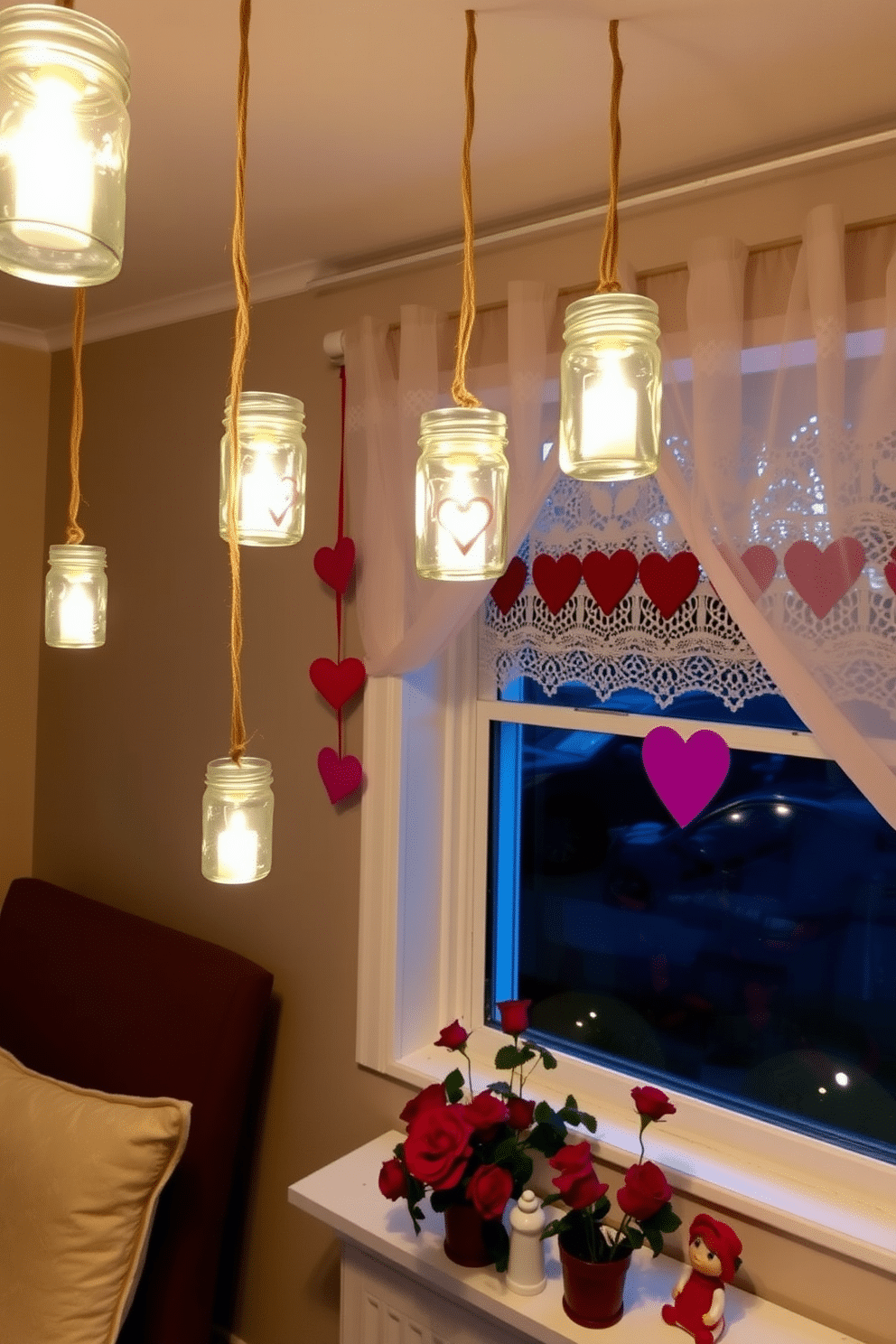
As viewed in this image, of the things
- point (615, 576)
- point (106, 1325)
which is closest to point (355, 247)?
point (615, 576)

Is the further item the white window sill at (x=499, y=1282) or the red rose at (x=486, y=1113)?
the red rose at (x=486, y=1113)

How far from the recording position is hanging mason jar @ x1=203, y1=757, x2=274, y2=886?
41.4 inches

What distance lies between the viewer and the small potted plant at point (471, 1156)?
1619 mm

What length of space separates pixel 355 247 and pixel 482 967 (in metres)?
1.55

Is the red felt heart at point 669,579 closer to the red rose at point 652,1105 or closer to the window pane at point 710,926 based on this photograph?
the window pane at point 710,926

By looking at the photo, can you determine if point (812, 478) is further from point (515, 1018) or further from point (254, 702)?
point (254, 702)

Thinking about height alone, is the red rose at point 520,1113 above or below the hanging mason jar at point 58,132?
below

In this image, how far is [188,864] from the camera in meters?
2.51

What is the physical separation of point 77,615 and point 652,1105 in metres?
1.17

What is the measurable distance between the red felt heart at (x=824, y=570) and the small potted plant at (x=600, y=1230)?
90 cm

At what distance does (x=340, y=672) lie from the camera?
2135 millimetres

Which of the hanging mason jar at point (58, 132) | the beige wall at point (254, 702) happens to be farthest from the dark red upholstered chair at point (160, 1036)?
the hanging mason jar at point (58, 132)

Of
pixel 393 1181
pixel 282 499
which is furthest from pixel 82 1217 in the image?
pixel 282 499

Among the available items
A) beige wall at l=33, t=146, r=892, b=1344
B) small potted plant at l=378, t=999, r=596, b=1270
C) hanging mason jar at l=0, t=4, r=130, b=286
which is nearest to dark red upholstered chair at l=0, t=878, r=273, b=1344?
beige wall at l=33, t=146, r=892, b=1344
